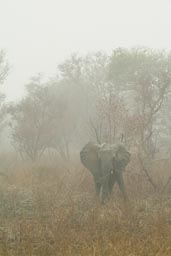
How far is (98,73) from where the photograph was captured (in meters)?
28.0

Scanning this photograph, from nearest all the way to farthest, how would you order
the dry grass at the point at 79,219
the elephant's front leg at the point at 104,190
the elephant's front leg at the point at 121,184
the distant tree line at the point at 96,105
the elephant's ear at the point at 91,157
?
the dry grass at the point at 79,219, the elephant's front leg at the point at 104,190, the elephant's front leg at the point at 121,184, the elephant's ear at the point at 91,157, the distant tree line at the point at 96,105

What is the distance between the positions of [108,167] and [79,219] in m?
3.00

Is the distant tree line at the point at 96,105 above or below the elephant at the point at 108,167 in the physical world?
above

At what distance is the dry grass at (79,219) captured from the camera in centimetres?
804

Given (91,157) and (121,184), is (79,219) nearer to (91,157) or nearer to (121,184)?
(121,184)

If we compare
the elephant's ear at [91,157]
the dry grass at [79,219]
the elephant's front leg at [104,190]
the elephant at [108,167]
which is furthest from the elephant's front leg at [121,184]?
the elephant's ear at [91,157]

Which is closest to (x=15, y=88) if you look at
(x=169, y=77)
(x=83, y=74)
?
(x=83, y=74)

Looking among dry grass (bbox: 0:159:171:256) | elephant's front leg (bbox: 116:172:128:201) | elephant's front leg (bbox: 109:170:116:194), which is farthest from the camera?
elephant's front leg (bbox: 109:170:116:194)

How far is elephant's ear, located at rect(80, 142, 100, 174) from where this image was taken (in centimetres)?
1346

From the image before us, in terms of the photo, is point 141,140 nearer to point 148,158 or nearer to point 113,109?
point 148,158

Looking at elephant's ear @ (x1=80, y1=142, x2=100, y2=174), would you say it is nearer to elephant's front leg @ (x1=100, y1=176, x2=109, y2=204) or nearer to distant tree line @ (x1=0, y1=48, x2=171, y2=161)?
elephant's front leg @ (x1=100, y1=176, x2=109, y2=204)

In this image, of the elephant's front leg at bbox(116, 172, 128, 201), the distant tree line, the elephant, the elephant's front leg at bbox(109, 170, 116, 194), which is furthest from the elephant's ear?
the distant tree line

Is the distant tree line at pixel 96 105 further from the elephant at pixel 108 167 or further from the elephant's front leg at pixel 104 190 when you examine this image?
the elephant's front leg at pixel 104 190

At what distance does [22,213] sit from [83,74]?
1771 cm
